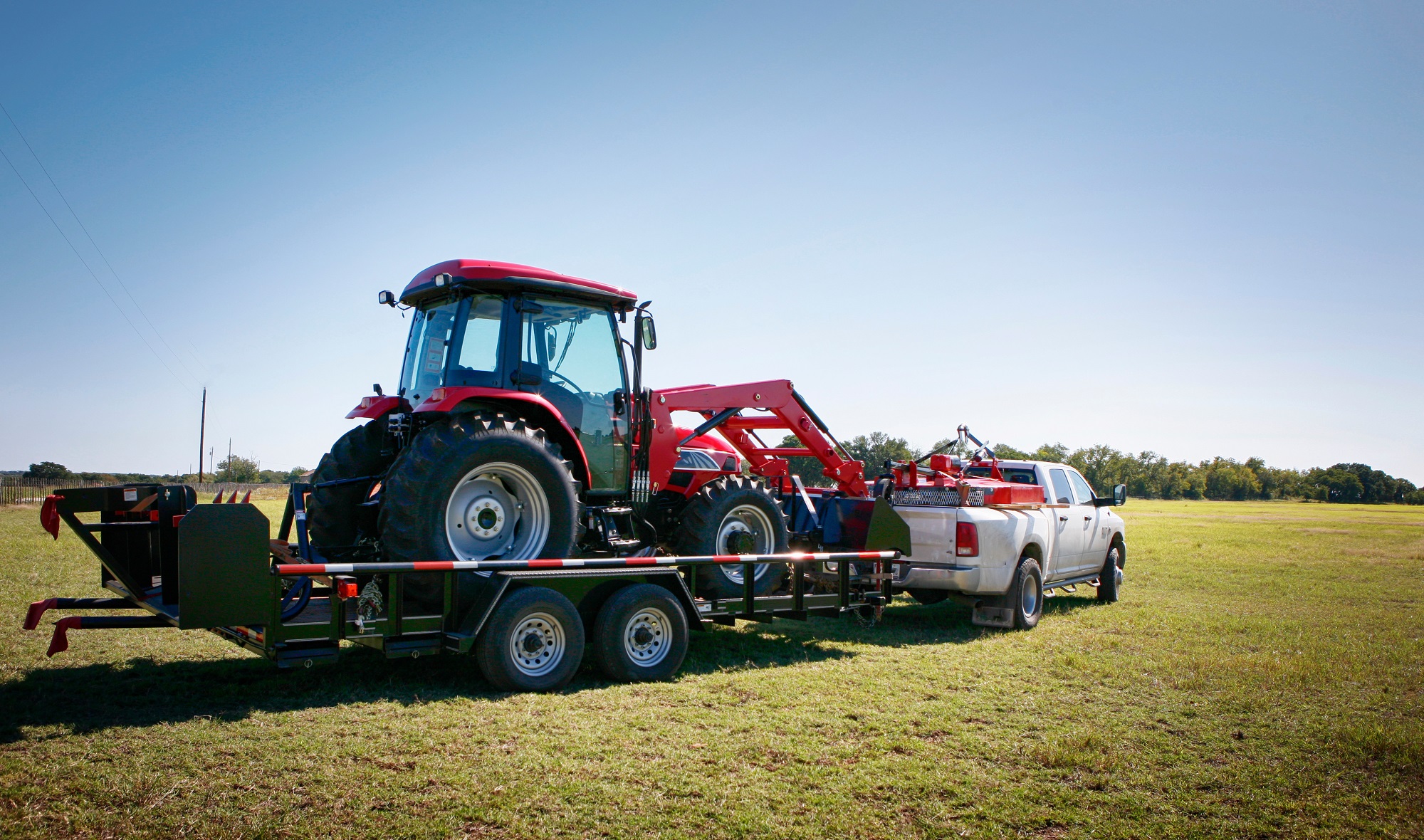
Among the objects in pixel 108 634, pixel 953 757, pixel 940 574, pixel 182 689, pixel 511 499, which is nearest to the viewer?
pixel 953 757

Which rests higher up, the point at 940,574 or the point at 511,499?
the point at 511,499

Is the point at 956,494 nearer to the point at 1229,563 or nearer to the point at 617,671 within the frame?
the point at 617,671

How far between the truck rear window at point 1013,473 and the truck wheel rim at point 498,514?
7667 mm

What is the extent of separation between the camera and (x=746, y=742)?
18.8 feet

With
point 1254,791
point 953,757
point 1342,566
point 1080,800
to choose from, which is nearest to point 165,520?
point 953,757

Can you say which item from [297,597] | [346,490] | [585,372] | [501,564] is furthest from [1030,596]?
[297,597]

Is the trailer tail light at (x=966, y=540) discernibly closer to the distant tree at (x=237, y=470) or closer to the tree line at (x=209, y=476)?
the tree line at (x=209, y=476)

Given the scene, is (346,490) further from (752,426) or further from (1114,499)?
(1114,499)

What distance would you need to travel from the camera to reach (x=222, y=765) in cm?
494

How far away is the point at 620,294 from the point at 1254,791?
6031 millimetres

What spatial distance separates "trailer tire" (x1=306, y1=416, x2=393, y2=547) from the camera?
7691mm

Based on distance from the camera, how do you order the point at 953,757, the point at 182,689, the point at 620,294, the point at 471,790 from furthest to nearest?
the point at 620,294, the point at 182,689, the point at 953,757, the point at 471,790

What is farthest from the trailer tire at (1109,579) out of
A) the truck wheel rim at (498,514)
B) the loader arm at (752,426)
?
the truck wheel rim at (498,514)

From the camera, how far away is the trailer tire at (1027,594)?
10672mm
